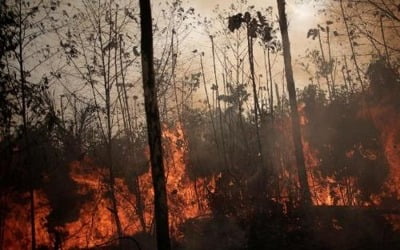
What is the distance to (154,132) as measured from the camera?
1151 centimetres

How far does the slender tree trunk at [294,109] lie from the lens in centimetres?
1666

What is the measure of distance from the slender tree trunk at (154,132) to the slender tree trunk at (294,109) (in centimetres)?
713

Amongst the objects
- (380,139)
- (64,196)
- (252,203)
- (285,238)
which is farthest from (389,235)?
(64,196)

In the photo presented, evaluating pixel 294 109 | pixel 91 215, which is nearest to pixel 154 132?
pixel 294 109

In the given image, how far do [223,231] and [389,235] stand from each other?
22.0ft

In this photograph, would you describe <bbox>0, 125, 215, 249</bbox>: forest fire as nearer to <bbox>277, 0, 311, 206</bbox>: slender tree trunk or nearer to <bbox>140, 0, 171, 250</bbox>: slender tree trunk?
<bbox>277, 0, 311, 206</bbox>: slender tree trunk

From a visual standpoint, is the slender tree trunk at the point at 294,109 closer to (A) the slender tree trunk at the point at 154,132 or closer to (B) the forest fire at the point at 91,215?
(B) the forest fire at the point at 91,215

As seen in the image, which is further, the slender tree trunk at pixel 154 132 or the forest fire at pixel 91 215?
the forest fire at pixel 91 215

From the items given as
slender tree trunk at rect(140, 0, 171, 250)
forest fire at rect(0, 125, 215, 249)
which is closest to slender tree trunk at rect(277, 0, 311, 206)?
forest fire at rect(0, 125, 215, 249)

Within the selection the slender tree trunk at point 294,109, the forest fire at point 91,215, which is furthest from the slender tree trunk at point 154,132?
the forest fire at point 91,215

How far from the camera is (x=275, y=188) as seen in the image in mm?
20781

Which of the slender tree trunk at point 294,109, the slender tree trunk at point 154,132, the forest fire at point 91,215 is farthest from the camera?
the forest fire at point 91,215

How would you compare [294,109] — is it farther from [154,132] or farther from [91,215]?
[91,215]

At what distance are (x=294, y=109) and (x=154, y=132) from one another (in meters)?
7.49
